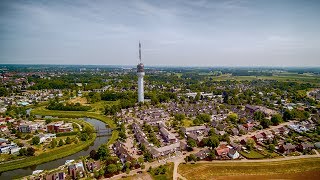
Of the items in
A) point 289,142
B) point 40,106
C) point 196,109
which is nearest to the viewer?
point 289,142

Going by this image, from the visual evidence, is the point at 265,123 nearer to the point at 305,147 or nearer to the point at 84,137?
the point at 305,147

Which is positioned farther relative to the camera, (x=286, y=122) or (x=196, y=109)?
(x=196, y=109)

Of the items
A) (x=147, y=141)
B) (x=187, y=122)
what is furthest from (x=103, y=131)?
(x=187, y=122)

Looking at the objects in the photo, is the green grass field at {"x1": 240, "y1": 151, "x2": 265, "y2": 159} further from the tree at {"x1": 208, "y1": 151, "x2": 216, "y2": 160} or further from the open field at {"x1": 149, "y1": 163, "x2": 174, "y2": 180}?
the open field at {"x1": 149, "y1": 163, "x2": 174, "y2": 180}

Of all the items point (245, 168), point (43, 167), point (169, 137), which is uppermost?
point (169, 137)

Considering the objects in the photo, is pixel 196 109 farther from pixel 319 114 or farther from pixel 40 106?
pixel 40 106

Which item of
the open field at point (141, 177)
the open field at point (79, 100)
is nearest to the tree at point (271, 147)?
the open field at point (141, 177)

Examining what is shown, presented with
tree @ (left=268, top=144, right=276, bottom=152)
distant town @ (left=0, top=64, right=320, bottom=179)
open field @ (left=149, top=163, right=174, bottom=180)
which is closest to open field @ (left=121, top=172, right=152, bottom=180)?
distant town @ (left=0, top=64, right=320, bottom=179)

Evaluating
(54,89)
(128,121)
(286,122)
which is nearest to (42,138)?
(128,121)
